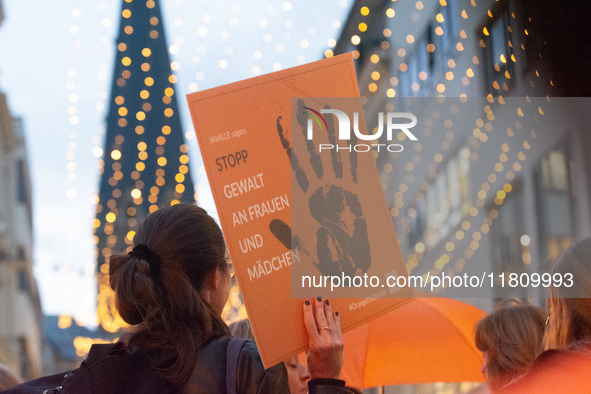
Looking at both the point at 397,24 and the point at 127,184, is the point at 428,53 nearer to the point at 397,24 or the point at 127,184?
the point at 397,24

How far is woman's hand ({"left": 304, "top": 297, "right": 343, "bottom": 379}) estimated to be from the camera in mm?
1364

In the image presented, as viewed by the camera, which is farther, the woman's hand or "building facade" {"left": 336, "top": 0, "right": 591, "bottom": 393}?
"building facade" {"left": 336, "top": 0, "right": 591, "bottom": 393}

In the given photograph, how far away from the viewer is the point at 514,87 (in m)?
3.21

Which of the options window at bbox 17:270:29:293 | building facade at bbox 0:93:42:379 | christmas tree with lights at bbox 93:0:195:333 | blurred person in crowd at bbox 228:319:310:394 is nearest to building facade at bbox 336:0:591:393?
blurred person in crowd at bbox 228:319:310:394

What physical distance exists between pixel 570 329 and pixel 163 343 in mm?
1033

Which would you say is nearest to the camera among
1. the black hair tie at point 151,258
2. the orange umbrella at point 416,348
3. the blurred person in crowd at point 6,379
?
the black hair tie at point 151,258

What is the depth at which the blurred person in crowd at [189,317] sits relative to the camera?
1289 millimetres

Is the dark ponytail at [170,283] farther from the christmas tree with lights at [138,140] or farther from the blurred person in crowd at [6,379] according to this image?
the christmas tree with lights at [138,140]

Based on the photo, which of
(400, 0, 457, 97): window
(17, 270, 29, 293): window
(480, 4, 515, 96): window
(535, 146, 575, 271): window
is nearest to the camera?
(480, 4, 515, 96): window

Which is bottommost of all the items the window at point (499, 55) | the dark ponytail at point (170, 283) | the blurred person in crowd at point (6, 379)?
the blurred person in crowd at point (6, 379)

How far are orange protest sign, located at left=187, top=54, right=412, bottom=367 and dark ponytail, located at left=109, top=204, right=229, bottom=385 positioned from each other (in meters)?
0.12

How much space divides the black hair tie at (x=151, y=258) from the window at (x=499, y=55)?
2152 mm

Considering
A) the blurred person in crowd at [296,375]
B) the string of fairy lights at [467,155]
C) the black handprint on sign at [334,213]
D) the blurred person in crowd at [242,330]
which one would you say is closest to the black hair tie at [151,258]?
the black handprint on sign at [334,213]

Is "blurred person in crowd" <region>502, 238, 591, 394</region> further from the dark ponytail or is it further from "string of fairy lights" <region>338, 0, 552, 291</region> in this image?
"string of fairy lights" <region>338, 0, 552, 291</region>
